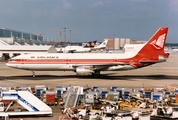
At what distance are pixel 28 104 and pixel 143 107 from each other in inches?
405

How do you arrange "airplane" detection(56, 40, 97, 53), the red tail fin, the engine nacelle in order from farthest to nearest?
"airplane" detection(56, 40, 97, 53) < the red tail fin < the engine nacelle

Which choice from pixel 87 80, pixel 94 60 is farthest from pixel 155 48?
pixel 87 80

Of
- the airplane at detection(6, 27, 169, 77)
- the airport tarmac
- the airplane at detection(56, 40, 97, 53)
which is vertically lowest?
the airport tarmac

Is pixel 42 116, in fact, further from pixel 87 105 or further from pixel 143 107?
pixel 143 107

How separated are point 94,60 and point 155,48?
1091 cm

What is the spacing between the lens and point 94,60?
46.7m

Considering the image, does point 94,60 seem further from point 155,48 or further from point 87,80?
point 155,48

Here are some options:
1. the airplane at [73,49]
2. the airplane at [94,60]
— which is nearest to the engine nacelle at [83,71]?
the airplane at [94,60]

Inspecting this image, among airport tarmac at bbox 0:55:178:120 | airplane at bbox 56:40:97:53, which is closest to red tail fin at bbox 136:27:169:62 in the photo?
airport tarmac at bbox 0:55:178:120

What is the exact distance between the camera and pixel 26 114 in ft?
73.9

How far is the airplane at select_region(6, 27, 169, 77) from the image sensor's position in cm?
4578

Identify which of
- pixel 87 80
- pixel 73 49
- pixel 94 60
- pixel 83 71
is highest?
pixel 73 49

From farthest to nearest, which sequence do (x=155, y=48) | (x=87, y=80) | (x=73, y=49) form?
1. (x=73, y=49)
2. (x=155, y=48)
3. (x=87, y=80)

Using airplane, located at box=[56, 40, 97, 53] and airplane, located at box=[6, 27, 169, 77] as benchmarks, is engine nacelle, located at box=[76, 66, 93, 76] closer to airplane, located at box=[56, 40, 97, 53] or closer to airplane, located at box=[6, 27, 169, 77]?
airplane, located at box=[6, 27, 169, 77]
